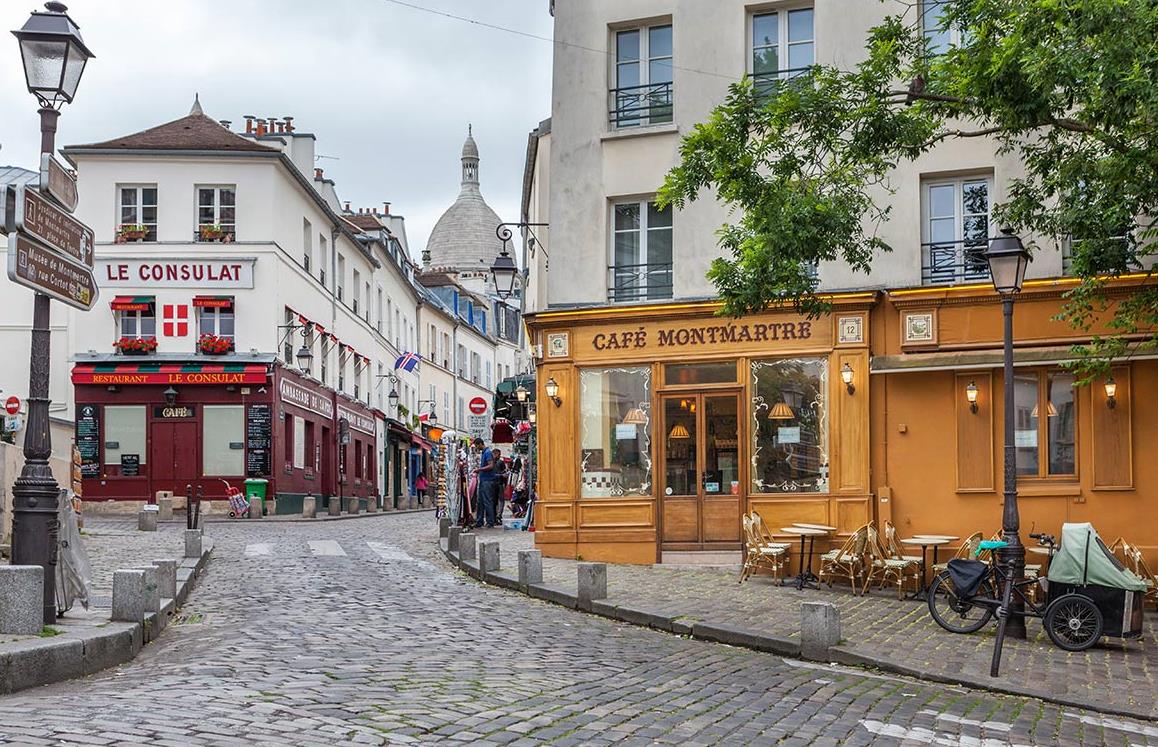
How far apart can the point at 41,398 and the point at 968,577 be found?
27.9 ft

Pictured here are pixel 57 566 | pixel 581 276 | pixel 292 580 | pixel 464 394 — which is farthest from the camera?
pixel 464 394

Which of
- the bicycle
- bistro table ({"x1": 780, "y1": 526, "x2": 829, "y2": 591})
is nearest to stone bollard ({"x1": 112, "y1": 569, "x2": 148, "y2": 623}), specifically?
the bicycle

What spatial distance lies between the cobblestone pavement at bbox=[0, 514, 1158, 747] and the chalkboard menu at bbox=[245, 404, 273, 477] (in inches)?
922

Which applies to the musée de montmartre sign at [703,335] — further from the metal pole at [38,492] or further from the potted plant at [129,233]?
the potted plant at [129,233]

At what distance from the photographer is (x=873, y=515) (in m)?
18.5

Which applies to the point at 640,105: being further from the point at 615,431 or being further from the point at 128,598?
the point at 128,598

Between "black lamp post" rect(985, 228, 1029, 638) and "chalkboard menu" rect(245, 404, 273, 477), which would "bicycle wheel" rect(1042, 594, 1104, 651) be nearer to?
"black lamp post" rect(985, 228, 1029, 638)

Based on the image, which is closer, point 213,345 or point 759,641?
point 759,641

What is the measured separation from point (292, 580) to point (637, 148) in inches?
312

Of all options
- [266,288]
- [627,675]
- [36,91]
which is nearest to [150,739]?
[627,675]

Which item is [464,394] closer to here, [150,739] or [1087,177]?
[1087,177]

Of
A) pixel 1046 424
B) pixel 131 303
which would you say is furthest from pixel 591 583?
pixel 131 303

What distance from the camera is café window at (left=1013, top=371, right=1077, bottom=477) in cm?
1769

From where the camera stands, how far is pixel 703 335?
19703 millimetres
